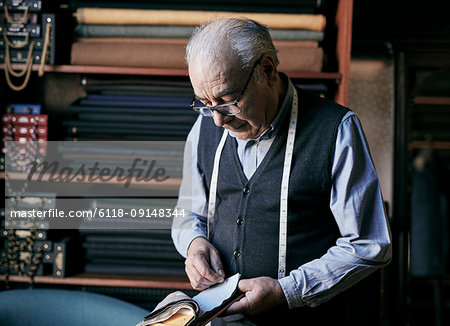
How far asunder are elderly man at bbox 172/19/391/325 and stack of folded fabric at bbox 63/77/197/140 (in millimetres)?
920

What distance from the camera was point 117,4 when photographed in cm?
258

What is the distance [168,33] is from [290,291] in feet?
5.34

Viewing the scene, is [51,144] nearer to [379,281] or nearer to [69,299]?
[69,299]

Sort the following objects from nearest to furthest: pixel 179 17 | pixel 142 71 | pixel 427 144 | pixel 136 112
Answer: pixel 142 71, pixel 179 17, pixel 136 112, pixel 427 144

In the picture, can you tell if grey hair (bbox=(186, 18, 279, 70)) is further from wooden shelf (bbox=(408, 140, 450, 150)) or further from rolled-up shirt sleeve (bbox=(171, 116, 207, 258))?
wooden shelf (bbox=(408, 140, 450, 150))

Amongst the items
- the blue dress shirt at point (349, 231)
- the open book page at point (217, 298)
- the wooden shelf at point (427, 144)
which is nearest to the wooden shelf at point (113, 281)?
the open book page at point (217, 298)

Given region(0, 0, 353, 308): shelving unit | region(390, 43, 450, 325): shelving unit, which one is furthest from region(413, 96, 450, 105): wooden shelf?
region(0, 0, 353, 308): shelving unit

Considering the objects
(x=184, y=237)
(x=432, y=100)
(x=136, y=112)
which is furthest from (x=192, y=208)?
(x=432, y=100)

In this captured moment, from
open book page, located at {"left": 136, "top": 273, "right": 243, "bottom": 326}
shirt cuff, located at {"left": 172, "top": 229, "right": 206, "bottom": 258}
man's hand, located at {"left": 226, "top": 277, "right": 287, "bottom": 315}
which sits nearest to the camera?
open book page, located at {"left": 136, "top": 273, "right": 243, "bottom": 326}

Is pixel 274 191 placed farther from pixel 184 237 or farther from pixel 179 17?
pixel 179 17

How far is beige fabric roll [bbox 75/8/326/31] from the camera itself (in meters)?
2.49

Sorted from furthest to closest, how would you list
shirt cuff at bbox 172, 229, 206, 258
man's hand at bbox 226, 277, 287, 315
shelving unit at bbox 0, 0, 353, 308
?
shelving unit at bbox 0, 0, 353, 308, shirt cuff at bbox 172, 229, 206, 258, man's hand at bbox 226, 277, 287, 315

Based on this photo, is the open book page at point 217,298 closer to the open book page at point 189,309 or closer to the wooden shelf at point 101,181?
the open book page at point 189,309

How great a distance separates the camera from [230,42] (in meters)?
1.36
